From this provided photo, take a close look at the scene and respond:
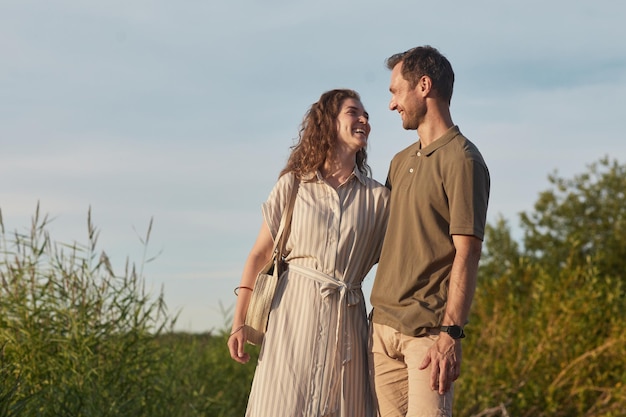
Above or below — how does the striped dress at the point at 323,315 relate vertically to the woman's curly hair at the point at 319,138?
below

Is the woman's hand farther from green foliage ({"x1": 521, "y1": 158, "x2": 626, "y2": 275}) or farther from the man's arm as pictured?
green foliage ({"x1": 521, "y1": 158, "x2": 626, "y2": 275})

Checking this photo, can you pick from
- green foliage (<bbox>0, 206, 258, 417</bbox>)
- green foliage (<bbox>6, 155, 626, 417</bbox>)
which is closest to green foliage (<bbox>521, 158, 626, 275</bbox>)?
green foliage (<bbox>6, 155, 626, 417</bbox>)

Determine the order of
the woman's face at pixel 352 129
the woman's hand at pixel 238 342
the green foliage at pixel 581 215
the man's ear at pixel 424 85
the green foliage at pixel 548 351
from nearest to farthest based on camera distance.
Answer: the man's ear at pixel 424 85 → the woman's hand at pixel 238 342 → the woman's face at pixel 352 129 → the green foliage at pixel 548 351 → the green foliage at pixel 581 215

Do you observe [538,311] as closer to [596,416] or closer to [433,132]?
[596,416]

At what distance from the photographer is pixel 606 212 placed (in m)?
19.8

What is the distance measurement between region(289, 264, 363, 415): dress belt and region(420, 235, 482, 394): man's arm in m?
0.50

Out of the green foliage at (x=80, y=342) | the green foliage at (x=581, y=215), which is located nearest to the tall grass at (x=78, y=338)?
the green foliage at (x=80, y=342)

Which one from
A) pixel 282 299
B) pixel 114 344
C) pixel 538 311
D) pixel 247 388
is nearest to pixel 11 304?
pixel 114 344

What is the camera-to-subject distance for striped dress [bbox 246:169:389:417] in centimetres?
371

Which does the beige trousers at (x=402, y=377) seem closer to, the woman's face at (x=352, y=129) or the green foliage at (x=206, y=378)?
the woman's face at (x=352, y=129)

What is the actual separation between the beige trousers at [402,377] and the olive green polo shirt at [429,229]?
6cm

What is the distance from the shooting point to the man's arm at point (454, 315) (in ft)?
10.6

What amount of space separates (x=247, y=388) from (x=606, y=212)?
12.8 metres

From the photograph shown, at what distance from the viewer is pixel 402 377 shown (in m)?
3.49
